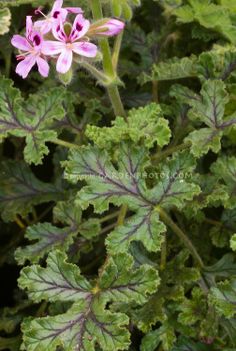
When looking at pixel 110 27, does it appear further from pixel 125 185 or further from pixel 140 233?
pixel 140 233

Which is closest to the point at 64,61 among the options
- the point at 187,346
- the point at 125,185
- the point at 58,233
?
the point at 125,185

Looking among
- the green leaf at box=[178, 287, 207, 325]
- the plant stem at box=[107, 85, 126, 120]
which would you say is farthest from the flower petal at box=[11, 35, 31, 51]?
the green leaf at box=[178, 287, 207, 325]

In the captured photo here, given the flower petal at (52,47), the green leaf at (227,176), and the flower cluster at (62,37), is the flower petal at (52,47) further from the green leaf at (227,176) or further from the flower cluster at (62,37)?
the green leaf at (227,176)

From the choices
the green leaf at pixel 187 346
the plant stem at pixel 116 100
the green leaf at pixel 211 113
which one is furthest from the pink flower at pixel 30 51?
the green leaf at pixel 187 346

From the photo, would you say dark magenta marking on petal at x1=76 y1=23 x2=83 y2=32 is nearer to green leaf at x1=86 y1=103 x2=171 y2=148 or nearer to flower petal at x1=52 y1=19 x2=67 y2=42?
flower petal at x1=52 y1=19 x2=67 y2=42

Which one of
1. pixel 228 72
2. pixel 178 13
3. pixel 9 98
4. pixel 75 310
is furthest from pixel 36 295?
pixel 178 13

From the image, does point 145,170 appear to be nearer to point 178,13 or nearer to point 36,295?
point 36,295

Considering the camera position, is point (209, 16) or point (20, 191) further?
point (20, 191)
